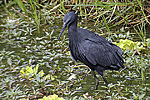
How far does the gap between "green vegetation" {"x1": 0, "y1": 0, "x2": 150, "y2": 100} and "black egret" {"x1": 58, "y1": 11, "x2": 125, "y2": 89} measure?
28 centimetres

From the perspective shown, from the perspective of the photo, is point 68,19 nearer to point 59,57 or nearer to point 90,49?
point 90,49

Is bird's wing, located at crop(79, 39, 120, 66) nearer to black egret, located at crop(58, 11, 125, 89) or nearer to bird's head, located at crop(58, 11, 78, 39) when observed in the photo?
black egret, located at crop(58, 11, 125, 89)

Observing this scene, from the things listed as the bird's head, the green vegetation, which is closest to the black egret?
the bird's head

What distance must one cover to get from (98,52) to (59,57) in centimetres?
107

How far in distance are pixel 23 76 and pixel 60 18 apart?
2.32 metres

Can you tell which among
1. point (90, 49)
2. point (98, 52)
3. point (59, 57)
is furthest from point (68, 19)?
point (59, 57)

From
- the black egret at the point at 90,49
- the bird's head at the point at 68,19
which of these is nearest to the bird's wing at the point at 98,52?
the black egret at the point at 90,49

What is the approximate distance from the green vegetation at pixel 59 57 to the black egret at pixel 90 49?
28cm

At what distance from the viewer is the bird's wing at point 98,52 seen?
395cm

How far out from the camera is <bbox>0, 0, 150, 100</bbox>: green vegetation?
4.05m

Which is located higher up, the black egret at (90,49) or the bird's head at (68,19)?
the bird's head at (68,19)

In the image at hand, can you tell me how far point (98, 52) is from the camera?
4.06 metres

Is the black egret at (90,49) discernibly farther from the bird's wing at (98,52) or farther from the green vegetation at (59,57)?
the green vegetation at (59,57)

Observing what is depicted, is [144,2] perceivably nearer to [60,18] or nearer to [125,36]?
[125,36]
